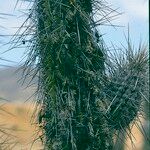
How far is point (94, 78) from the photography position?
5793mm

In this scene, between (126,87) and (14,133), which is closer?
Result: (126,87)

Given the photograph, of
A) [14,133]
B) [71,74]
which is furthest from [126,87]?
[14,133]

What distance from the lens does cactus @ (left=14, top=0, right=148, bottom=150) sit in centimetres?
559

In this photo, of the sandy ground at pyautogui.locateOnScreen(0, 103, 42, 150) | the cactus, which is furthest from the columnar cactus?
the sandy ground at pyautogui.locateOnScreen(0, 103, 42, 150)

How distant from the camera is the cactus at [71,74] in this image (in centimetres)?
559

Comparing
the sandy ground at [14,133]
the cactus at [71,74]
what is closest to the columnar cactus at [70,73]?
the cactus at [71,74]

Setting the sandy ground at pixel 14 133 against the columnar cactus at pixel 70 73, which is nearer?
the sandy ground at pixel 14 133

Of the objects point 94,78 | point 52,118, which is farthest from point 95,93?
point 52,118

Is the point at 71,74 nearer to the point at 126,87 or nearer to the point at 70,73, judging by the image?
the point at 70,73

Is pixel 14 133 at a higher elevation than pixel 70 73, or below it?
higher

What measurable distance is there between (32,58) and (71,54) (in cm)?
48

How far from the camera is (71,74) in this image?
18.7ft

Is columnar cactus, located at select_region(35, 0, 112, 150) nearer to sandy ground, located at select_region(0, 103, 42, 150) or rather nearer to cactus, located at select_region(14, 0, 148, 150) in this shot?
cactus, located at select_region(14, 0, 148, 150)

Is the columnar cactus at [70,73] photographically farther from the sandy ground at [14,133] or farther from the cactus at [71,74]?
the sandy ground at [14,133]
